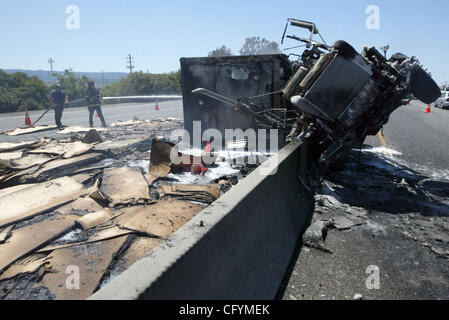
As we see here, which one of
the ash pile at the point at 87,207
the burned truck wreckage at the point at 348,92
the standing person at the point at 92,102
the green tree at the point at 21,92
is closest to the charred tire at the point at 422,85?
the burned truck wreckage at the point at 348,92

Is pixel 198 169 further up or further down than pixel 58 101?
further down

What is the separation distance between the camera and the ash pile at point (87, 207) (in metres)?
2.82

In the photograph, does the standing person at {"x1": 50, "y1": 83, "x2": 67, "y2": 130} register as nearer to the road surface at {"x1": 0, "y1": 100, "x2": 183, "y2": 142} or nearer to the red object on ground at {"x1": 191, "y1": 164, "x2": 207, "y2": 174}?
the road surface at {"x1": 0, "y1": 100, "x2": 183, "y2": 142}

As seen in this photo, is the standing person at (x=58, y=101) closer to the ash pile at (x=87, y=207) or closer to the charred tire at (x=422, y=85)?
the ash pile at (x=87, y=207)

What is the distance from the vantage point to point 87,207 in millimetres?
4340

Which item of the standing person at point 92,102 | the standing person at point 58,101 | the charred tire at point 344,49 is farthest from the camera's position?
the standing person at point 92,102

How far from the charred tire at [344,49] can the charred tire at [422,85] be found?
128 cm

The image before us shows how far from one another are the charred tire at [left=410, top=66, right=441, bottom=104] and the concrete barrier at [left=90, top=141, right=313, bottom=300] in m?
3.21

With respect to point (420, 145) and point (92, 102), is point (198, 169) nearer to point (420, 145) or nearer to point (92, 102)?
point (420, 145)

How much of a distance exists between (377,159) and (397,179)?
1.70 meters

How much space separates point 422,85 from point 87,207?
603cm

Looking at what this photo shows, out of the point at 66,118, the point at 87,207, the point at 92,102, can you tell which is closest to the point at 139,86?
the point at 66,118
